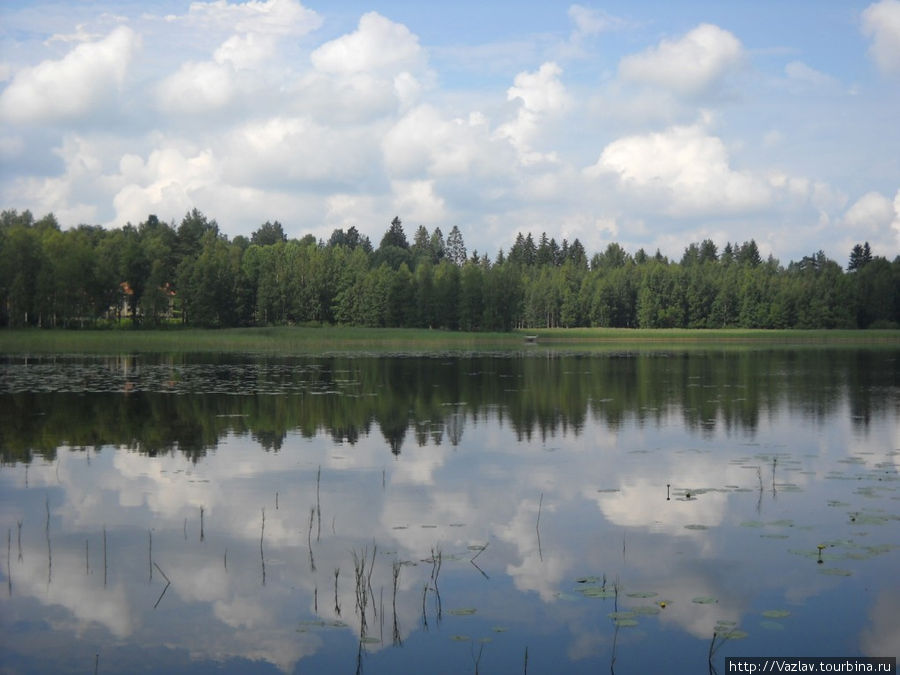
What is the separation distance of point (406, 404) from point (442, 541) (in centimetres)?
2085

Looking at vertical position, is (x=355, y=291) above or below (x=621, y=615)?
above

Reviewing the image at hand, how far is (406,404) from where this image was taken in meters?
34.6

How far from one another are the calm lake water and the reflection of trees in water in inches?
12.5

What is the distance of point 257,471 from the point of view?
19.8 m

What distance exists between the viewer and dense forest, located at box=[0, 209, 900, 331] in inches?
4350

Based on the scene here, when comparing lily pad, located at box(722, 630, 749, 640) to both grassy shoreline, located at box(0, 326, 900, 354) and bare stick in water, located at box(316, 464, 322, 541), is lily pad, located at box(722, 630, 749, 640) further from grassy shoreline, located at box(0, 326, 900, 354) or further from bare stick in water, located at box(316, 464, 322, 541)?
grassy shoreline, located at box(0, 326, 900, 354)

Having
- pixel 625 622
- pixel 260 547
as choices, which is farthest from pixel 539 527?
pixel 260 547

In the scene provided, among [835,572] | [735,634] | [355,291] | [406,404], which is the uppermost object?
[355,291]

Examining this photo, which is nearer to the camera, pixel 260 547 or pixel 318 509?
pixel 260 547

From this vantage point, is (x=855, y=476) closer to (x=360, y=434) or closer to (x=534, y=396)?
(x=360, y=434)

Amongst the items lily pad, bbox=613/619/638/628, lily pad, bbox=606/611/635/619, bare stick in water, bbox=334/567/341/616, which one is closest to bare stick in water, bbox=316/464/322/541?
bare stick in water, bbox=334/567/341/616

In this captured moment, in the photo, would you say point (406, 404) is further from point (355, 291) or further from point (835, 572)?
point (355, 291)

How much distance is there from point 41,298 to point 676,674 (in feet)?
359

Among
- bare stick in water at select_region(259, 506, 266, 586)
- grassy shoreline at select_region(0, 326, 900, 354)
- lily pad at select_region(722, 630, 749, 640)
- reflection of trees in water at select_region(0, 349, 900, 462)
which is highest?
grassy shoreline at select_region(0, 326, 900, 354)
